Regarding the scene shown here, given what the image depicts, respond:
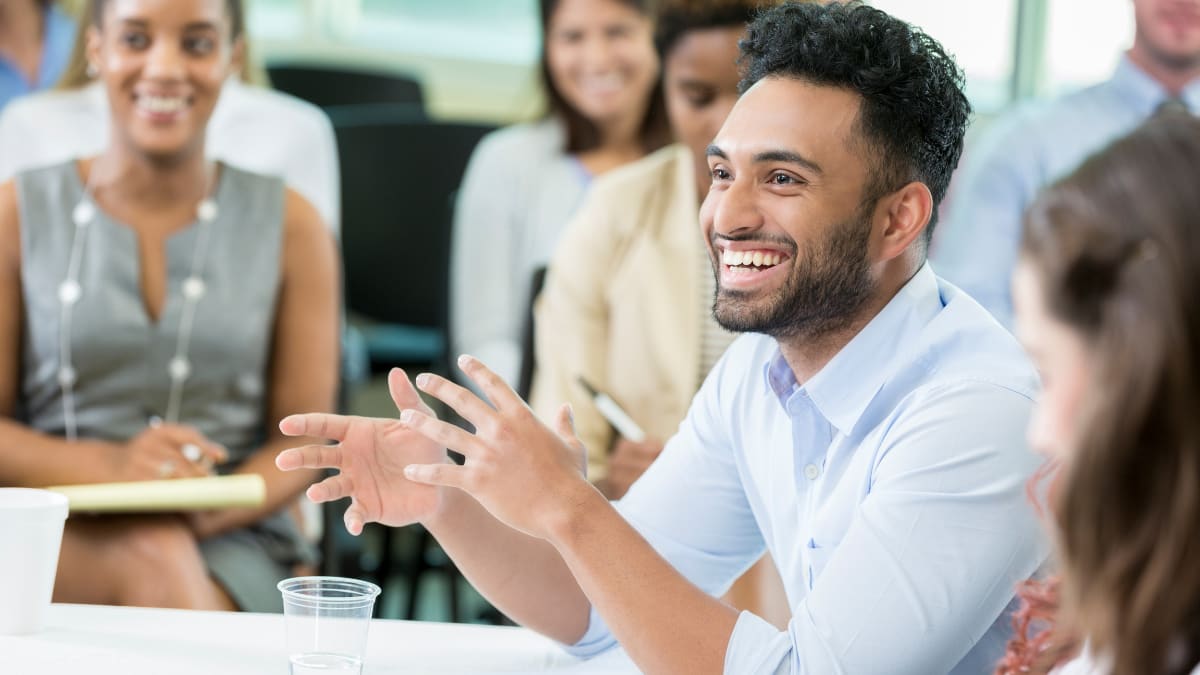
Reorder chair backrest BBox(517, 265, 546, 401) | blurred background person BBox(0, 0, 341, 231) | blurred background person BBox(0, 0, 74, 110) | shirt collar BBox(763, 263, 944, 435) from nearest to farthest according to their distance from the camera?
Result: shirt collar BBox(763, 263, 944, 435) → chair backrest BBox(517, 265, 546, 401) → blurred background person BBox(0, 0, 341, 231) → blurred background person BBox(0, 0, 74, 110)

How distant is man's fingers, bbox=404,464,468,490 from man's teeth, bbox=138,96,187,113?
138 centimetres

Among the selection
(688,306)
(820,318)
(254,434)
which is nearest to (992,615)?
(820,318)

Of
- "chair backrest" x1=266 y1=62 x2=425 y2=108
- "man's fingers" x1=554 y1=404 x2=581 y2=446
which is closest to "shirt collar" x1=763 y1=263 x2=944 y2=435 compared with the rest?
"man's fingers" x1=554 y1=404 x2=581 y2=446

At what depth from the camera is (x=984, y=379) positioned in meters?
1.36

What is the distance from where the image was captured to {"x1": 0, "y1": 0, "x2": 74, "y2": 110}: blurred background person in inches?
129

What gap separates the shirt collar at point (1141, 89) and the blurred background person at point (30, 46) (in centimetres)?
233

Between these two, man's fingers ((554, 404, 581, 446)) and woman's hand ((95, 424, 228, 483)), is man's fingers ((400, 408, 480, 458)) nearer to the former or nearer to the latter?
man's fingers ((554, 404, 581, 446))

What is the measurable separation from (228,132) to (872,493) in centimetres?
190

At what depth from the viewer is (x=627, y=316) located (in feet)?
8.33

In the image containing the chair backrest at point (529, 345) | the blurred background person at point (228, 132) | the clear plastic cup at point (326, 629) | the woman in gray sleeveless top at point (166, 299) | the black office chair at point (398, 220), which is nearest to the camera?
the clear plastic cup at point (326, 629)

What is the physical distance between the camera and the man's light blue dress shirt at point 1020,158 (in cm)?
322

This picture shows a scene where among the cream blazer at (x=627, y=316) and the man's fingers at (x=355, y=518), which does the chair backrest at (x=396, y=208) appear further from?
the man's fingers at (x=355, y=518)

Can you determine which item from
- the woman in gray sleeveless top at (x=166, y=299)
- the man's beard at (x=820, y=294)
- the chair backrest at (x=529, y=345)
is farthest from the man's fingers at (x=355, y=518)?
the chair backrest at (x=529, y=345)

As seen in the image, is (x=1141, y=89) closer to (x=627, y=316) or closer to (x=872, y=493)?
(x=627, y=316)
